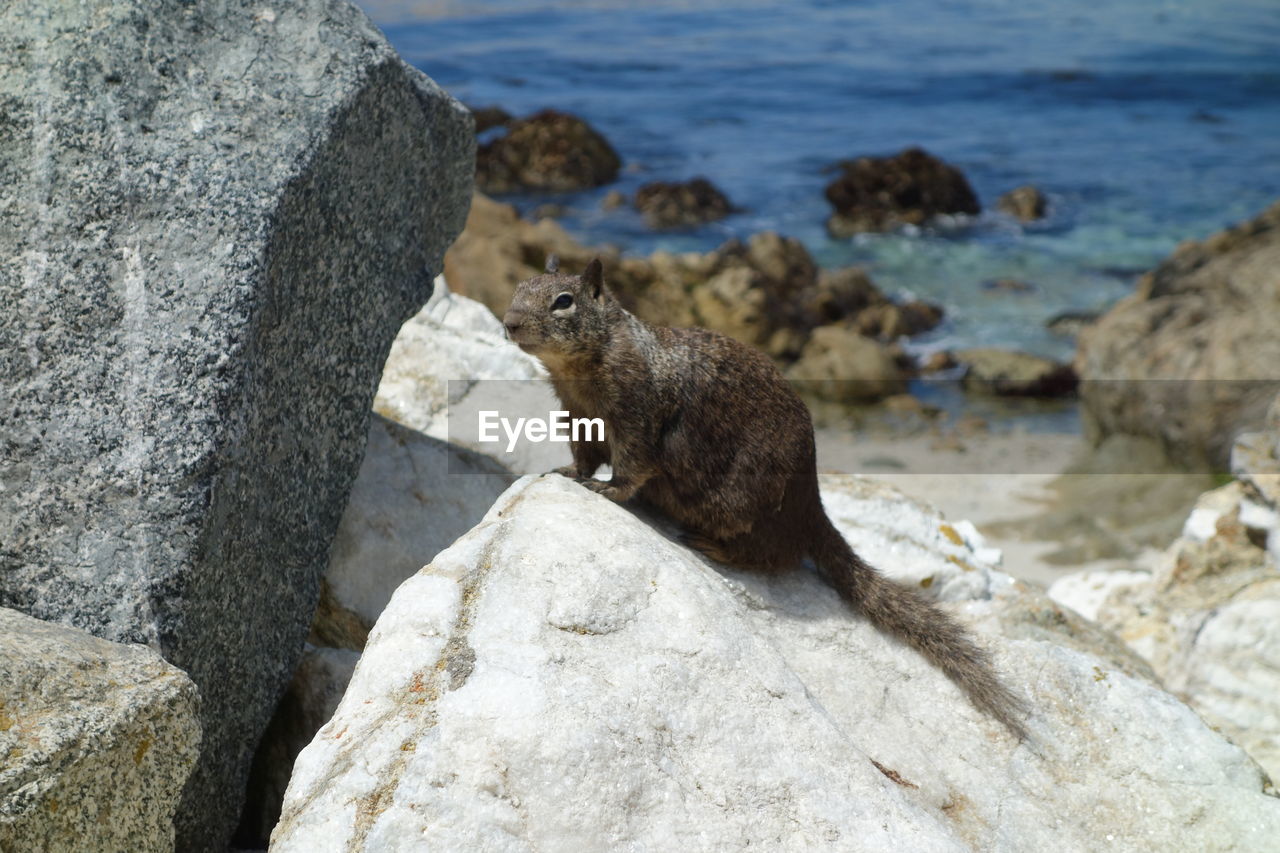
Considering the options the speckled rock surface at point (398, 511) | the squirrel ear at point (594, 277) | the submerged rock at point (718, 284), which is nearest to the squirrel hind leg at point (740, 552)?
the squirrel ear at point (594, 277)

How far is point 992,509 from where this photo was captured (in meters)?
11.2

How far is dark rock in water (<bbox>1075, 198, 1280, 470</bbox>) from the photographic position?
35.0ft

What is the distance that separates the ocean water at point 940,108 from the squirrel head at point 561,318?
13.5 meters

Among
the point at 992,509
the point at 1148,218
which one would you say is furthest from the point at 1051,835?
the point at 1148,218

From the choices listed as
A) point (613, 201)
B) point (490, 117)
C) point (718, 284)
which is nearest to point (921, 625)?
point (718, 284)

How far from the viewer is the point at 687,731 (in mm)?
2908

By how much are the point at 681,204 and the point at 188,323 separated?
19.8 metres

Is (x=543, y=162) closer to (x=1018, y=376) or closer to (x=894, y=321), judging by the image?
(x=894, y=321)

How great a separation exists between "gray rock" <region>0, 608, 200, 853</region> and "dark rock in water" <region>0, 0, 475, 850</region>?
0.92ft

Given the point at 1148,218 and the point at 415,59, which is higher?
the point at 415,59

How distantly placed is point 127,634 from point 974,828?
2.43 meters

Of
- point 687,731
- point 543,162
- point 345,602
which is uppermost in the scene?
point 687,731

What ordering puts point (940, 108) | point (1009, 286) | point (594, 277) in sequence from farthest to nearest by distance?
point (940, 108), point (1009, 286), point (594, 277)

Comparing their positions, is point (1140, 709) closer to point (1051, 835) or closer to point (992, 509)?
point (1051, 835)
